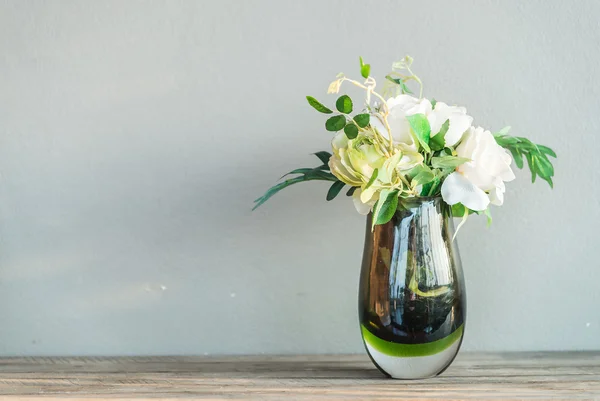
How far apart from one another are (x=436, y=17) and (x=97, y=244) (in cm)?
68

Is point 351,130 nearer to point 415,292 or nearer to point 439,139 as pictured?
point 439,139

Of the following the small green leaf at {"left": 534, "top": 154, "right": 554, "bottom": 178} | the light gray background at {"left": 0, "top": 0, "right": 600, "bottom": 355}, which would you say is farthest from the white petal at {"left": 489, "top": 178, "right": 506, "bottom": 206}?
the light gray background at {"left": 0, "top": 0, "right": 600, "bottom": 355}

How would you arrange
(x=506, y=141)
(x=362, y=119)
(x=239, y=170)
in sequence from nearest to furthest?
1. (x=362, y=119)
2. (x=506, y=141)
3. (x=239, y=170)

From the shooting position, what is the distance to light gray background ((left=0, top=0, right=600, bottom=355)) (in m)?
0.97

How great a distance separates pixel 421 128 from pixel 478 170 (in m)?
0.09

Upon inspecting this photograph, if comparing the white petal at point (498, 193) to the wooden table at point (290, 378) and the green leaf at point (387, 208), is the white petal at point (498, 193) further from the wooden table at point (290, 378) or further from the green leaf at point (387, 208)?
the wooden table at point (290, 378)

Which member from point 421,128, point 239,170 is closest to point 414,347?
point 421,128

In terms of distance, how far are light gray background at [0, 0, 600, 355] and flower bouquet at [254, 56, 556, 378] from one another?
0.50 ft

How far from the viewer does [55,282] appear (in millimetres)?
1056

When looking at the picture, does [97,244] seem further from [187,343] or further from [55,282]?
[187,343]

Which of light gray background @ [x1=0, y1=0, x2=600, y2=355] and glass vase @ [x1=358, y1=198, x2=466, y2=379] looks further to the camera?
light gray background @ [x1=0, y1=0, x2=600, y2=355]

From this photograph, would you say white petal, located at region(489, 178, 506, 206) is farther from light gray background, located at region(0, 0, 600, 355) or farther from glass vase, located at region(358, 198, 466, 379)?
light gray background, located at region(0, 0, 600, 355)

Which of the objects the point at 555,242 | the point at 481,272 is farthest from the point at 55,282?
the point at 555,242

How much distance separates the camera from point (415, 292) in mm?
811
